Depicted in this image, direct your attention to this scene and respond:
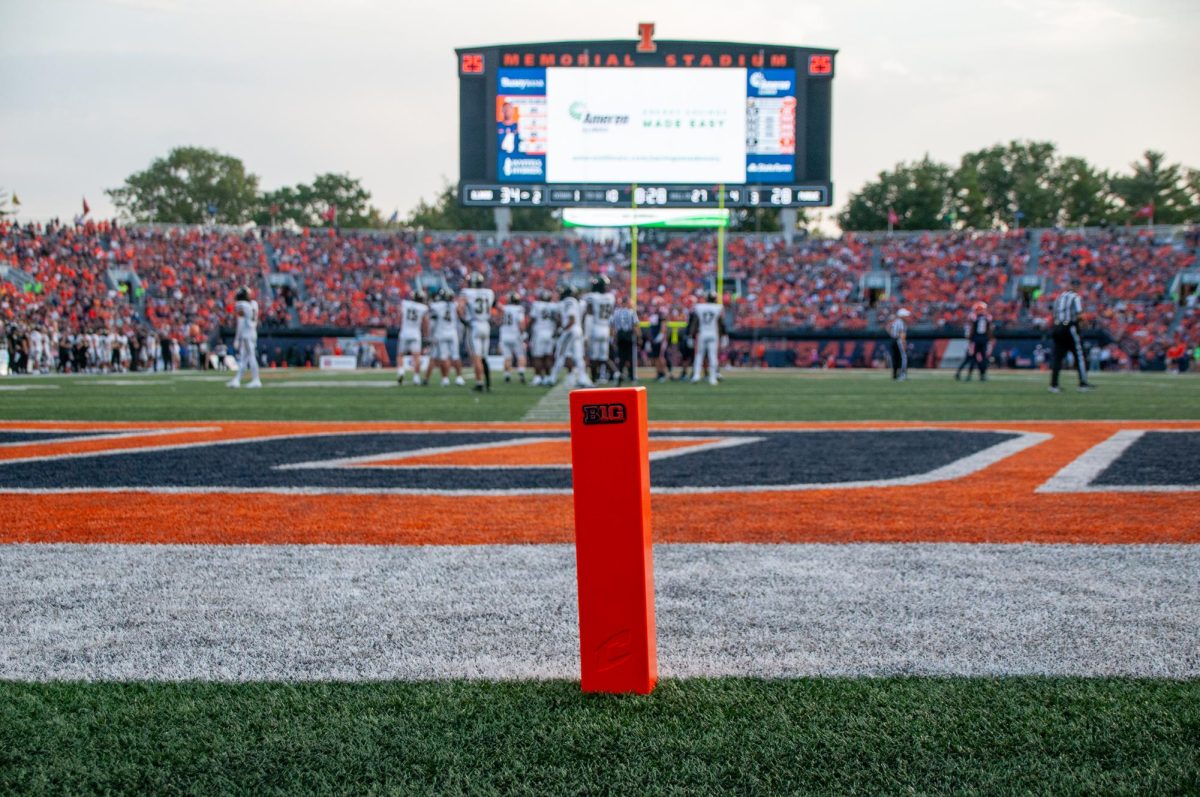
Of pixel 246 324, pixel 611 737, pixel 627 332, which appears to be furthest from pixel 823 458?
pixel 627 332

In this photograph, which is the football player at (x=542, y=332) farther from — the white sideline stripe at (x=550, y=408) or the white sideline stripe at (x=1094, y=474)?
the white sideline stripe at (x=1094, y=474)

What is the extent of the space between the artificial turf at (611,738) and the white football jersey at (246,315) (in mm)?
14537

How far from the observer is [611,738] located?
2143mm

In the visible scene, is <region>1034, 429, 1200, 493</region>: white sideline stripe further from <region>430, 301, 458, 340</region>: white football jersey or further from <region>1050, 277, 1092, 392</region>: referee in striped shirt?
<region>430, 301, 458, 340</region>: white football jersey

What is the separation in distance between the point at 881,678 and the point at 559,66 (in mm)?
28673

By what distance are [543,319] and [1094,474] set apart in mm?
14252

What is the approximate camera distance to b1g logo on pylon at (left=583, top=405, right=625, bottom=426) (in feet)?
7.74

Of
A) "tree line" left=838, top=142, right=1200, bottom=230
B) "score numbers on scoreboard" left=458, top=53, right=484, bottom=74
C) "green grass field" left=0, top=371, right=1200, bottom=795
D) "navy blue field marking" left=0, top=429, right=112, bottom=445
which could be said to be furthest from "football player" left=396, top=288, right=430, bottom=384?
"tree line" left=838, top=142, right=1200, bottom=230

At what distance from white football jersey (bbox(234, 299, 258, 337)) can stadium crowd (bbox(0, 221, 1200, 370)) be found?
17233mm

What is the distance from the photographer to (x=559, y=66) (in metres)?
29.2

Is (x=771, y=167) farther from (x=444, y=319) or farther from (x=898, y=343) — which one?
(x=444, y=319)

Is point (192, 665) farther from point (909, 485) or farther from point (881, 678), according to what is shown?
point (909, 485)

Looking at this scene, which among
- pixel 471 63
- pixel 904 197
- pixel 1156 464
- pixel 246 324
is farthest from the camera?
pixel 904 197

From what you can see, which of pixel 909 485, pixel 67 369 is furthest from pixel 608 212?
pixel 909 485
